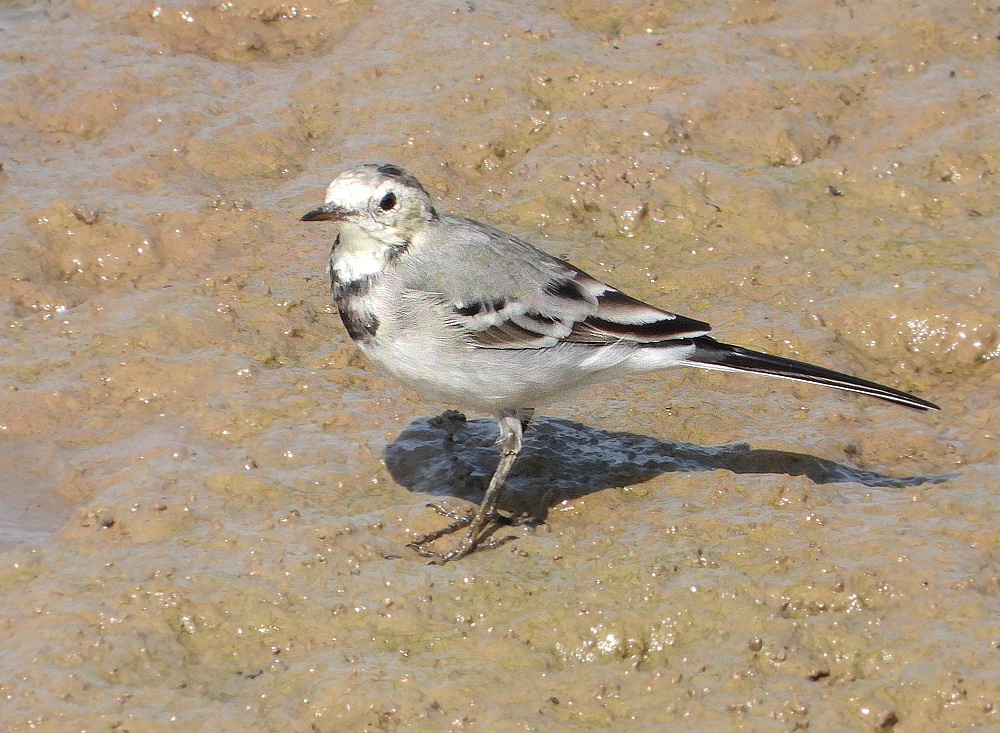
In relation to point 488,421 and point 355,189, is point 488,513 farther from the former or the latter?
point 355,189

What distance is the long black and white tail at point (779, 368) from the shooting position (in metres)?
6.12

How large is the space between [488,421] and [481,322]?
1.29 m

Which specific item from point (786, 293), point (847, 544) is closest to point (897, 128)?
point (786, 293)

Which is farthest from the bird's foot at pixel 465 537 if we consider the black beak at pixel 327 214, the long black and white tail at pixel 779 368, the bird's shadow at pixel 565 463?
the black beak at pixel 327 214

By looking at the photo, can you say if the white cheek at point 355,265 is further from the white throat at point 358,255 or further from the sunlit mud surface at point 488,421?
the sunlit mud surface at point 488,421

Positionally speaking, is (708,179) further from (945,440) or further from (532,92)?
(945,440)

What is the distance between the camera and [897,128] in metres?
8.95

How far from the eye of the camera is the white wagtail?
19.0 feet

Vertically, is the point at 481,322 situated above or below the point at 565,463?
above

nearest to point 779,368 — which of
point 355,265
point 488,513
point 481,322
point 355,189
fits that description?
point 481,322

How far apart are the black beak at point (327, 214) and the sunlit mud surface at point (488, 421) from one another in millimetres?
1327

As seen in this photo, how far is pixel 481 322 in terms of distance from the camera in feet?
19.4

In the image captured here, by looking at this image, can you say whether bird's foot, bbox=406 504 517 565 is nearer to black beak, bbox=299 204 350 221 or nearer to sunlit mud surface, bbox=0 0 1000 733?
sunlit mud surface, bbox=0 0 1000 733

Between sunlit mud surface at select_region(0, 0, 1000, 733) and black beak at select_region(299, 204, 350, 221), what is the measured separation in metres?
1.33
